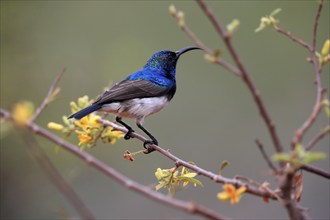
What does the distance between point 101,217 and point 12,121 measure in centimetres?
637

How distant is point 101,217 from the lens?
7.31 meters

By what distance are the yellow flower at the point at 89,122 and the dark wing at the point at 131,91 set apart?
6.66ft

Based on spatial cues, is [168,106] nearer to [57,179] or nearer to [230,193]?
[230,193]

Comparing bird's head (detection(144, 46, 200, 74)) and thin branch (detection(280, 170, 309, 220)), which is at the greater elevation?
bird's head (detection(144, 46, 200, 74))

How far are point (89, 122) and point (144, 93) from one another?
2645 mm

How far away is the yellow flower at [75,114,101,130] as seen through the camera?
190 cm

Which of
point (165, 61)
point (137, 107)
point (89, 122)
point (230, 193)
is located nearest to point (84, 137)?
point (89, 122)

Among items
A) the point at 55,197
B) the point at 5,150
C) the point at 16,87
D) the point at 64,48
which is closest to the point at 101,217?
the point at 55,197

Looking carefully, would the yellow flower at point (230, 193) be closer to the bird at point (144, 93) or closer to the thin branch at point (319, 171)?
the thin branch at point (319, 171)

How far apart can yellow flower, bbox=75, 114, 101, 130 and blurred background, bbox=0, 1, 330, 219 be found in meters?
4.62

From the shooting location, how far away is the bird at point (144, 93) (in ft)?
13.7

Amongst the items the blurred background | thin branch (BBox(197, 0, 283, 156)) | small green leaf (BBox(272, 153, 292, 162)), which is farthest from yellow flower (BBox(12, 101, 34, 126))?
the blurred background

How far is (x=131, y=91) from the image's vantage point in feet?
14.6

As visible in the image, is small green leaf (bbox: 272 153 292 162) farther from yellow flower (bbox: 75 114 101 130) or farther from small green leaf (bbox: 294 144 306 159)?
yellow flower (bbox: 75 114 101 130)
